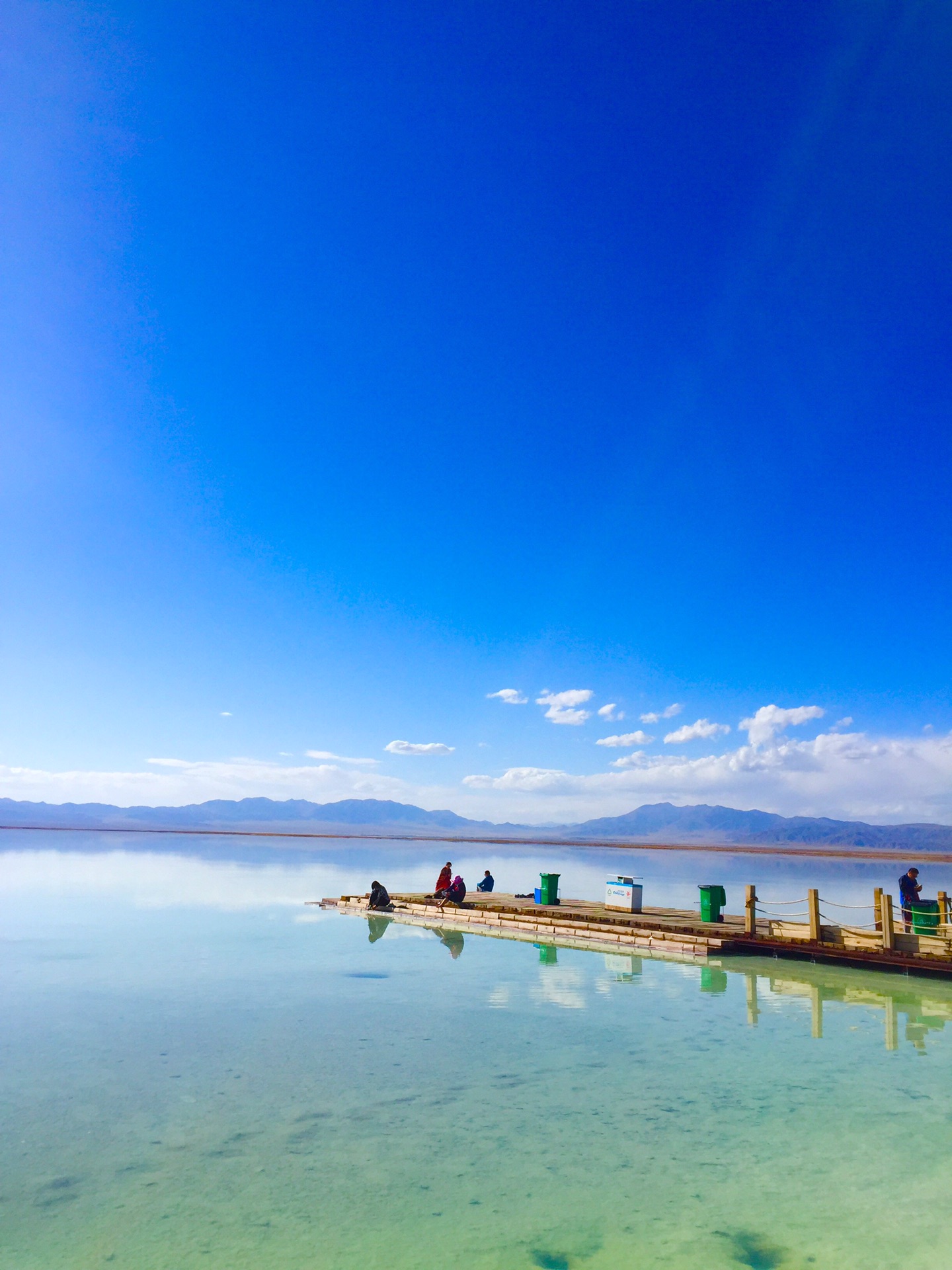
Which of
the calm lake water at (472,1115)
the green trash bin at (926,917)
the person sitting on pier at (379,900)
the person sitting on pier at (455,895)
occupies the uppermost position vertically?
the green trash bin at (926,917)

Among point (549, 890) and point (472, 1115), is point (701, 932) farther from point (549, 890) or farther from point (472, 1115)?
point (472, 1115)

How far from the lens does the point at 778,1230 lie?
7246 mm

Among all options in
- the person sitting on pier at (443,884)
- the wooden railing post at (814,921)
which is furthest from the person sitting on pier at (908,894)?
the person sitting on pier at (443,884)

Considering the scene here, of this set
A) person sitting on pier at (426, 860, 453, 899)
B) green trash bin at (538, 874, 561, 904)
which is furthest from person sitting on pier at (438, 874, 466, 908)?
green trash bin at (538, 874, 561, 904)

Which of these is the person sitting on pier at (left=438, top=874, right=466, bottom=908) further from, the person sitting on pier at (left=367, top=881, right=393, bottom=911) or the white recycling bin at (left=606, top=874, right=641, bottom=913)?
the white recycling bin at (left=606, top=874, right=641, bottom=913)

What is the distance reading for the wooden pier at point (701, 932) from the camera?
64.3 feet

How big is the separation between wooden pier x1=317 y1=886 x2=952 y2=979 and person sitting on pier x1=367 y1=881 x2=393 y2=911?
0.72 metres

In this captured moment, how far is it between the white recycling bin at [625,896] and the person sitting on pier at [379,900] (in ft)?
30.3

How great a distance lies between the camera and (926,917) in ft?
66.1

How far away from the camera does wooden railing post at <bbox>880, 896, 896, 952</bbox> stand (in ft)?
64.6

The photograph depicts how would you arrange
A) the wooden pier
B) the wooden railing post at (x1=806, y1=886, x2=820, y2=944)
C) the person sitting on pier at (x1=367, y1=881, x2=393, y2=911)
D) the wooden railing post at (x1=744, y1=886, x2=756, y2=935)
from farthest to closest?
1. the person sitting on pier at (x1=367, y1=881, x2=393, y2=911)
2. the wooden railing post at (x1=744, y1=886, x2=756, y2=935)
3. the wooden railing post at (x1=806, y1=886, x2=820, y2=944)
4. the wooden pier

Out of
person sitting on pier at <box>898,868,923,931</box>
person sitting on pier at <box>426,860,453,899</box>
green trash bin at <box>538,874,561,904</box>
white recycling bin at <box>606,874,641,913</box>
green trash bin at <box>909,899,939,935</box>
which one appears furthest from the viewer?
person sitting on pier at <box>426,860,453,899</box>

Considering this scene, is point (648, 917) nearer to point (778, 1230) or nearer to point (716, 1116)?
point (716, 1116)

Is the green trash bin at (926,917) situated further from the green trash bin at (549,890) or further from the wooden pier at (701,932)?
the green trash bin at (549,890)
